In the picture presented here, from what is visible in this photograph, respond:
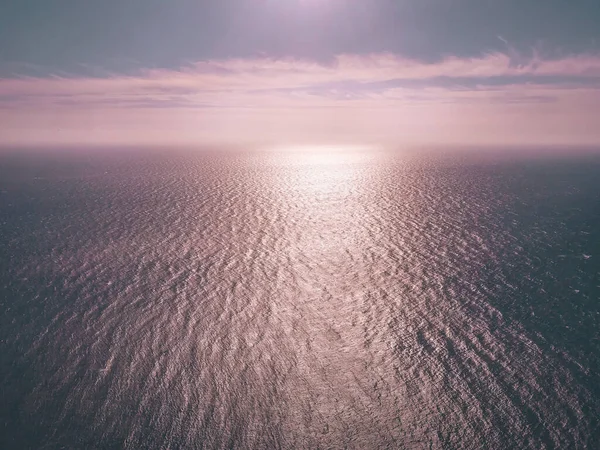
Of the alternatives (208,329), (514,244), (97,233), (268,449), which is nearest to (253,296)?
(208,329)

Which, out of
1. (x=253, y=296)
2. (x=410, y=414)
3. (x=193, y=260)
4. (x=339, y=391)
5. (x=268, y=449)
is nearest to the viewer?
(x=268, y=449)

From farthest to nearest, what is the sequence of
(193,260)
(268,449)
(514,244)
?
(514,244) < (193,260) < (268,449)

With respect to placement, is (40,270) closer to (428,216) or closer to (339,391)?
(339,391)

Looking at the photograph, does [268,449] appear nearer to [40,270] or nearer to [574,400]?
[574,400]

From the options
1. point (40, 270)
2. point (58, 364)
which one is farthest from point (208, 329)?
point (40, 270)

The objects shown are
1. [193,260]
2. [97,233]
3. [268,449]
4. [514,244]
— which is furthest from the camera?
[97,233]

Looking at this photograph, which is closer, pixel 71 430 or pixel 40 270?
pixel 71 430
